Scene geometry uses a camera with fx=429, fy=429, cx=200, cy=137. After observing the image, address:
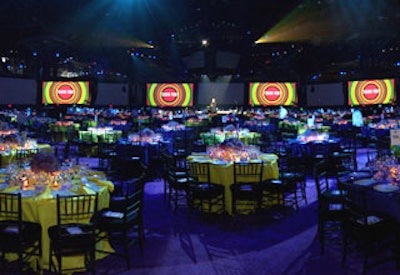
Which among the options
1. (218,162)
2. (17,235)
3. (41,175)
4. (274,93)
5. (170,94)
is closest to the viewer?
(17,235)

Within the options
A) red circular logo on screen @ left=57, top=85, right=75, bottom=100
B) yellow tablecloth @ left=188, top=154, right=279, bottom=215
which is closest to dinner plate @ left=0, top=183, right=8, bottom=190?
yellow tablecloth @ left=188, top=154, right=279, bottom=215

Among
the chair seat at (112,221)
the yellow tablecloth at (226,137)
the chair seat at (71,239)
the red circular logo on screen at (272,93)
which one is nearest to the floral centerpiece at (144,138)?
the yellow tablecloth at (226,137)

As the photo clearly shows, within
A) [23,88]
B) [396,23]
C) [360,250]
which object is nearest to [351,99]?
[396,23]

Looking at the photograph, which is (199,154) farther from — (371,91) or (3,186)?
(371,91)

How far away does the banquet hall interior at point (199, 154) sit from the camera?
464cm

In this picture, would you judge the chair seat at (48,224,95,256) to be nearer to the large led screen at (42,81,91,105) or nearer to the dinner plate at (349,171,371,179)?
the dinner plate at (349,171,371,179)

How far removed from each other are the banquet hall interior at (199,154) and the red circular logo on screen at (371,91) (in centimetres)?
8

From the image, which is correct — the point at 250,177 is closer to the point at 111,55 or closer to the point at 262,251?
the point at 262,251

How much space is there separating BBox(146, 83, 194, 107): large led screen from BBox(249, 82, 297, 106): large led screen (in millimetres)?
3435

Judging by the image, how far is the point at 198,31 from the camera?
26.7 m

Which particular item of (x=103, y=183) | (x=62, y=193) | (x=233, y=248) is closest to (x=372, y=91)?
(x=233, y=248)

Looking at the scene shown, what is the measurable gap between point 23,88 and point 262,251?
1959 cm

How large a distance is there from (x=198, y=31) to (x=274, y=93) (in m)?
7.70

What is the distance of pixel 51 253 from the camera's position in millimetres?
4434
